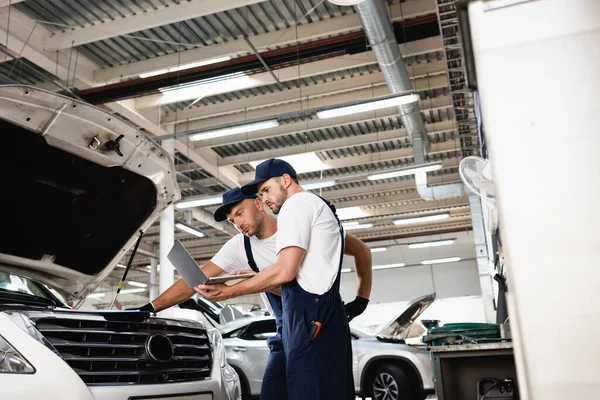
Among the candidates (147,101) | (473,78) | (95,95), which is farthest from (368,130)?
(473,78)

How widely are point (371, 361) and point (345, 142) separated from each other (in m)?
5.87

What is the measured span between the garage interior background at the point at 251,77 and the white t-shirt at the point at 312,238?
340 cm

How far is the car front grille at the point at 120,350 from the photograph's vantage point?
2240 millimetres

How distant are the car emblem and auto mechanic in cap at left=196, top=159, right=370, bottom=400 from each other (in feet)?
1.06

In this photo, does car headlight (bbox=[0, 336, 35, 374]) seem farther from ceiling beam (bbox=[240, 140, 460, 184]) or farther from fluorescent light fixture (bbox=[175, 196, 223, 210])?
ceiling beam (bbox=[240, 140, 460, 184])

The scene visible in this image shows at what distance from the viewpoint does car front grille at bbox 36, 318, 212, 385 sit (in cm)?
224

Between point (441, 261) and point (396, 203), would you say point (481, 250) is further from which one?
point (441, 261)

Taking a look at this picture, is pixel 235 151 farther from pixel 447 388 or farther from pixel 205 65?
pixel 447 388

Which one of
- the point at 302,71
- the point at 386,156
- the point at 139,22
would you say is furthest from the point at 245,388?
the point at 386,156

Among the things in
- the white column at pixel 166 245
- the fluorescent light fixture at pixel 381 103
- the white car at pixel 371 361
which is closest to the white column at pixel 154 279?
the white column at pixel 166 245

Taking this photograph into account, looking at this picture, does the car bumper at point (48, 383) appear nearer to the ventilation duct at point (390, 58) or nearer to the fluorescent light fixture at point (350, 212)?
the ventilation duct at point (390, 58)

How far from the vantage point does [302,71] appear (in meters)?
9.23

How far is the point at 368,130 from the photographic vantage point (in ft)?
40.5

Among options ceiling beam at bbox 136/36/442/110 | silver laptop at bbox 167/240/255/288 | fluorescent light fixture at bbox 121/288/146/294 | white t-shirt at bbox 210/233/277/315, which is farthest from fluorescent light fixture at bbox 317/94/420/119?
fluorescent light fixture at bbox 121/288/146/294
